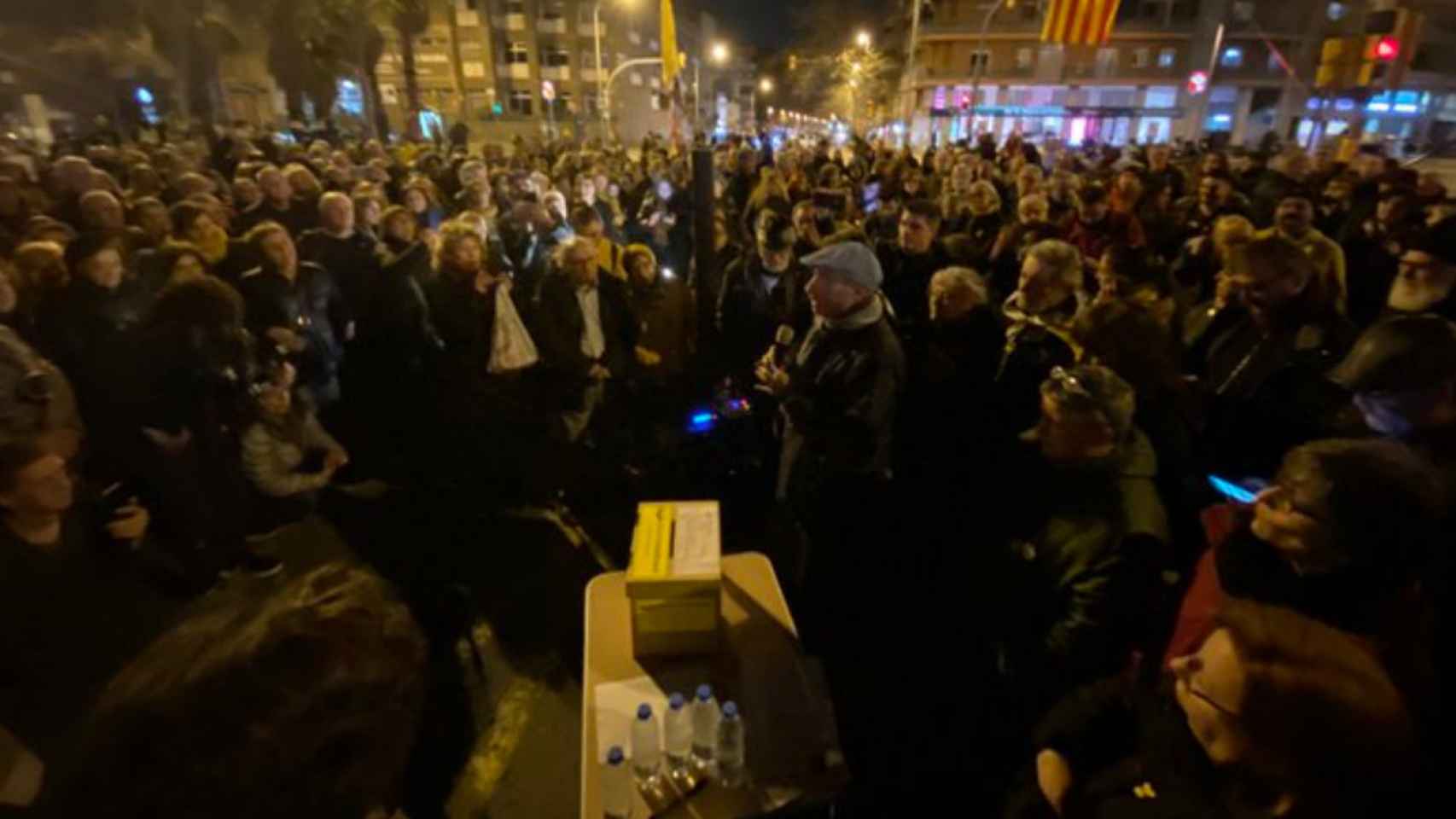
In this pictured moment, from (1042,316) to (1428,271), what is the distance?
1898mm

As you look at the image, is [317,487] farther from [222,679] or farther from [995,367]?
[995,367]

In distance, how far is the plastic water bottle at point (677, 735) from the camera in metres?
2.31

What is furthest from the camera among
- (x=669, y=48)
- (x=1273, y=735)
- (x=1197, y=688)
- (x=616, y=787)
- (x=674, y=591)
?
(x=669, y=48)

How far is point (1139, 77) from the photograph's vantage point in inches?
2056

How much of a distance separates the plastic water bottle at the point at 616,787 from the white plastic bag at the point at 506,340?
3910 mm

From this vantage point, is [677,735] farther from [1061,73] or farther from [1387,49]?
[1061,73]

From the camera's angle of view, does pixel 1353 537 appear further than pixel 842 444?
No

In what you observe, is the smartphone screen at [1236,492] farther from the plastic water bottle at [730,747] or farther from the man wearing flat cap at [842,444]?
the plastic water bottle at [730,747]

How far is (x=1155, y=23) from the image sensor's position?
50844mm

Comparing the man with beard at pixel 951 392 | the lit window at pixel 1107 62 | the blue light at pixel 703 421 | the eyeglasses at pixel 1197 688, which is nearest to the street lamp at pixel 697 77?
the blue light at pixel 703 421

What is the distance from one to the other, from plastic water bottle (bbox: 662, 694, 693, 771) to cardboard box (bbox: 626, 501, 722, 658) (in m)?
0.37

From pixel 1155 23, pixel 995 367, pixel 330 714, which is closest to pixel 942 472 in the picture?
pixel 995 367

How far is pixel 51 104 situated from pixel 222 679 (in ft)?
158

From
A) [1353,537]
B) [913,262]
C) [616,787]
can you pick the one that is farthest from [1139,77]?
[616,787]
